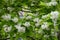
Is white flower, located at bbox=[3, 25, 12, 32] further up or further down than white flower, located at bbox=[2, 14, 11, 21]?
further down

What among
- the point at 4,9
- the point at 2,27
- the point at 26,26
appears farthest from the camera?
the point at 4,9

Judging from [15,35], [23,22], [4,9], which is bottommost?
[15,35]

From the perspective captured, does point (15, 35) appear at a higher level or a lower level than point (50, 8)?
lower

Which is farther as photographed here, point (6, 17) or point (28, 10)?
point (28, 10)

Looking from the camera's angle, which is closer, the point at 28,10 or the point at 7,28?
the point at 7,28

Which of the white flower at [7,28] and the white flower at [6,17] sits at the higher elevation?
the white flower at [6,17]

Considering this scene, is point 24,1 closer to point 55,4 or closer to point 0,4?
point 0,4

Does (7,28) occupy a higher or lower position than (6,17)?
lower

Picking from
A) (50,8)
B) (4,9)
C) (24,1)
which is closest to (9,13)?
(4,9)

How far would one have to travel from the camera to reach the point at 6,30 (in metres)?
1.87

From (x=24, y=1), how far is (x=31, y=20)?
318mm

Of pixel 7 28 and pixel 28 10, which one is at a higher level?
pixel 28 10

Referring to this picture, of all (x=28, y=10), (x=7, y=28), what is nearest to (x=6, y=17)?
(x=7, y=28)

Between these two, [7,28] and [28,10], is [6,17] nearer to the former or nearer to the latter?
[7,28]
